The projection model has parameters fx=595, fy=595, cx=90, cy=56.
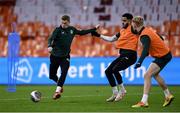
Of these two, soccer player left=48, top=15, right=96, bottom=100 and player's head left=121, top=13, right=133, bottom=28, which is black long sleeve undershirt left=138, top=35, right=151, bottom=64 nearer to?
player's head left=121, top=13, right=133, bottom=28

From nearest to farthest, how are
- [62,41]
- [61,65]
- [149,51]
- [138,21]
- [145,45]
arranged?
1. [145,45]
2. [138,21]
3. [149,51]
4. [62,41]
5. [61,65]

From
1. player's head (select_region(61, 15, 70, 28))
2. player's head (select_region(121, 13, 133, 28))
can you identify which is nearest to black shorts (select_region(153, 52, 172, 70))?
player's head (select_region(121, 13, 133, 28))

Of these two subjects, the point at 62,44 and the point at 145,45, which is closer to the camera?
the point at 145,45

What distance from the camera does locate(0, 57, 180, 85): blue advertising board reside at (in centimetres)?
2169

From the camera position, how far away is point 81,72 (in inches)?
862

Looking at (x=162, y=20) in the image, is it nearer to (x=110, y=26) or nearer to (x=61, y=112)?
(x=110, y=26)

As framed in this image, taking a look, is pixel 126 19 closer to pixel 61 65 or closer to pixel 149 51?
pixel 149 51

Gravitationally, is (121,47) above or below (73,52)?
above

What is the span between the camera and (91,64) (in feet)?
72.0

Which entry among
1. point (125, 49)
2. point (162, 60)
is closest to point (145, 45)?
point (162, 60)

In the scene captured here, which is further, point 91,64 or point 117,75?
point 91,64

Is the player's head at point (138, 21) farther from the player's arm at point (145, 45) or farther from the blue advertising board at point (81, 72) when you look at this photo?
the blue advertising board at point (81, 72)

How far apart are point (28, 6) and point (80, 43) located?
3397mm

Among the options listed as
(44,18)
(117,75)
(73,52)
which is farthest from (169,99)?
(44,18)
